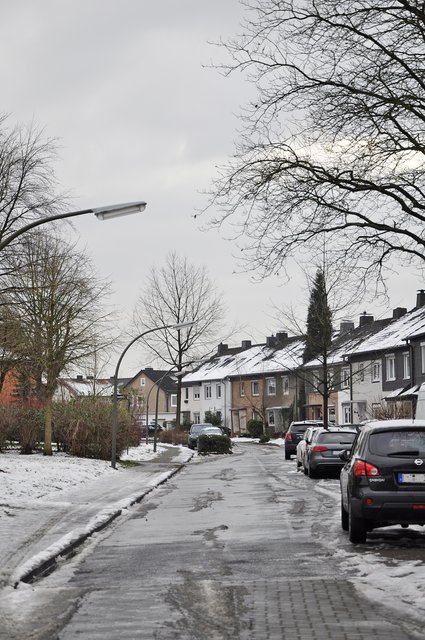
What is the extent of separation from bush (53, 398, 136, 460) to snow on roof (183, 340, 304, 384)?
177 ft

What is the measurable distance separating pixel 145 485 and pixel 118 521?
352 inches

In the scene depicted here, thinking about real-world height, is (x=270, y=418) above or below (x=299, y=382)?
below

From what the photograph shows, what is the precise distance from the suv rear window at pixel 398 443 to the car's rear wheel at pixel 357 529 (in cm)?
85

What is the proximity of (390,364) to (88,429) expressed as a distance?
3314cm

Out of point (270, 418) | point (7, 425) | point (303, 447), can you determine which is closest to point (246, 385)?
point (270, 418)

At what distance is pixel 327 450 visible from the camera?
92.2 ft

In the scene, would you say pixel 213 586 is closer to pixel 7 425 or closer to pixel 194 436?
pixel 7 425

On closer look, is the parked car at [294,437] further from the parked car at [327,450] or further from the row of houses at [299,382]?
the parked car at [327,450]

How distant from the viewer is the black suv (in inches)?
493

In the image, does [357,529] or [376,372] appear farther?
[376,372]

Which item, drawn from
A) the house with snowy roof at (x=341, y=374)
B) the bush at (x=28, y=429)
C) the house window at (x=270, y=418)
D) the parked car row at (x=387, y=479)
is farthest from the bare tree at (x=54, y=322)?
the house window at (x=270, y=418)

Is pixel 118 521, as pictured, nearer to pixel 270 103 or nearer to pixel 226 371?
pixel 270 103

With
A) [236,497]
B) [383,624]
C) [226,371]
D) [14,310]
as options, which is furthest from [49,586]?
[226,371]

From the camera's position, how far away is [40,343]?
34812mm
